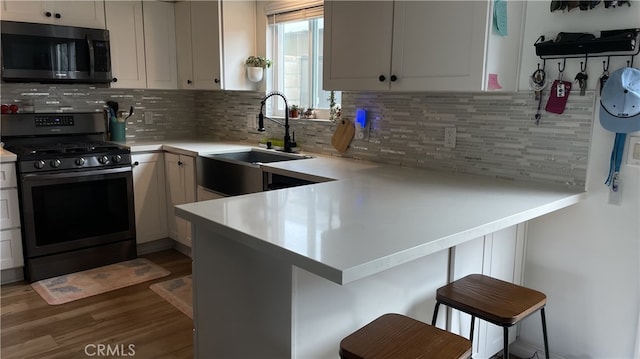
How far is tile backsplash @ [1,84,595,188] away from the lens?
208 cm

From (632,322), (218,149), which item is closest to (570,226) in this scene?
(632,322)

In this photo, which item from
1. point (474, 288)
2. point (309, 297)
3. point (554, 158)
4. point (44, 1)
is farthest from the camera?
point (44, 1)

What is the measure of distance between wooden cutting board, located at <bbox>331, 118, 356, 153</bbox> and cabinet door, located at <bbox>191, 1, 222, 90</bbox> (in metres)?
1.13

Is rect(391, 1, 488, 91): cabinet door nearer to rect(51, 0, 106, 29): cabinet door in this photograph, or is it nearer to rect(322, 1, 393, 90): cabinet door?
rect(322, 1, 393, 90): cabinet door

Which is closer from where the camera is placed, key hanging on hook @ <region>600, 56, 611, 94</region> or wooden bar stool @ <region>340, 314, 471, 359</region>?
wooden bar stool @ <region>340, 314, 471, 359</region>

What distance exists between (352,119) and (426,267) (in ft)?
4.64

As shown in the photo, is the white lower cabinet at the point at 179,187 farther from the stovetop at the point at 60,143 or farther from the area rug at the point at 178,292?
the area rug at the point at 178,292

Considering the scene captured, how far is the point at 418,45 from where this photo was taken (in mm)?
2137

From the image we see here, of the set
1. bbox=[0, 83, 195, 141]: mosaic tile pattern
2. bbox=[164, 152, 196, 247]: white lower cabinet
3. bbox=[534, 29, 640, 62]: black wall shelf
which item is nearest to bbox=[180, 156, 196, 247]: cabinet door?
bbox=[164, 152, 196, 247]: white lower cabinet

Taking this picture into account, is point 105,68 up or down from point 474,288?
up

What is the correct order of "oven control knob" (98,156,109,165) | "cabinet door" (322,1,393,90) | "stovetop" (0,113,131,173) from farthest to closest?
"oven control knob" (98,156,109,165) < "stovetop" (0,113,131,173) < "cabinet door" (322,1,393,90)

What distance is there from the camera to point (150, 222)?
3.68 metres

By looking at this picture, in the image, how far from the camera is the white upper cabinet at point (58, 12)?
313 cm

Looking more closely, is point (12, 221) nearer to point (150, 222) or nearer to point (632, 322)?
point (150, 222)
